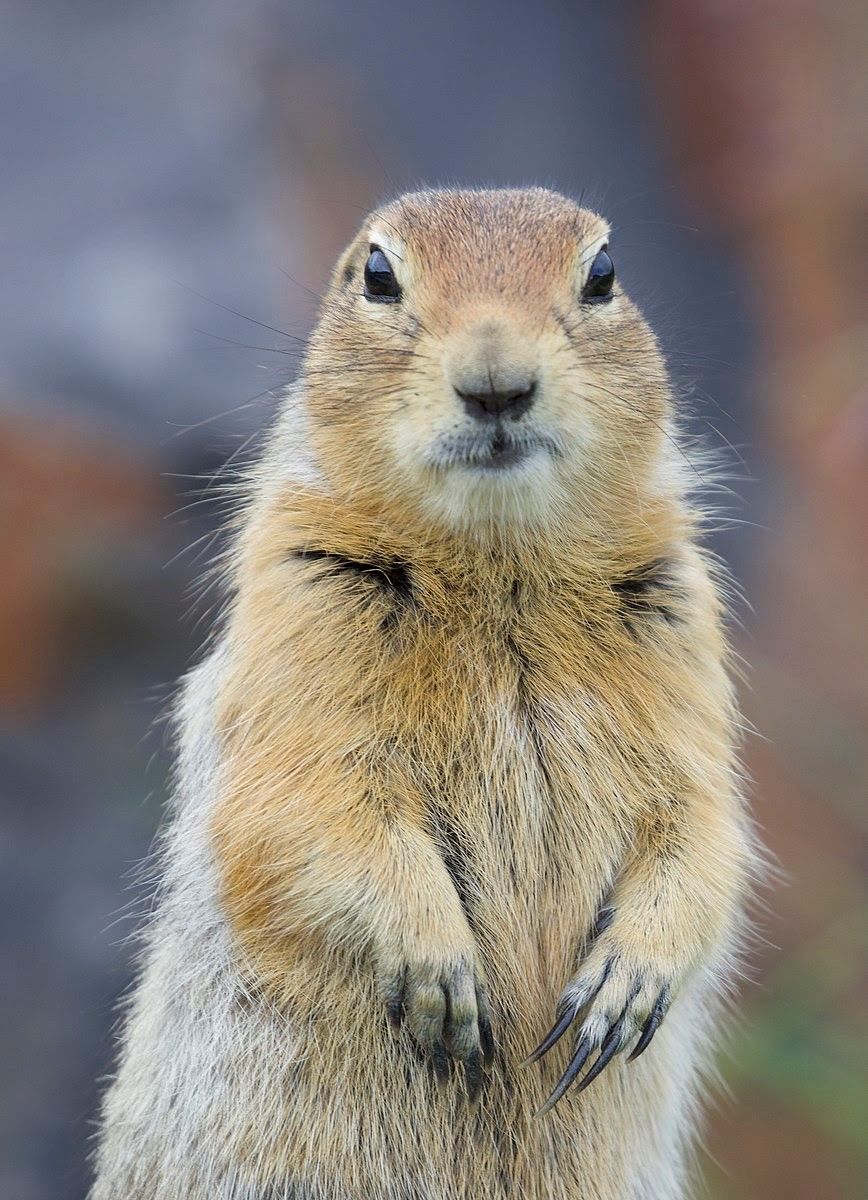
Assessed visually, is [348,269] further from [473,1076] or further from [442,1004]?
[473,1076]

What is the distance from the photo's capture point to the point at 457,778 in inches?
123

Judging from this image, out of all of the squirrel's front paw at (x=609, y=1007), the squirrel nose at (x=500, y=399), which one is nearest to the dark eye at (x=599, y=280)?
the squirrel nose at (x=500, y=399)

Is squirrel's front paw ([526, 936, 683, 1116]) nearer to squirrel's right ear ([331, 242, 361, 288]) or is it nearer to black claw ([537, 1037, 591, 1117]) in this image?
black claw ([537, 1037, 591, 1117])

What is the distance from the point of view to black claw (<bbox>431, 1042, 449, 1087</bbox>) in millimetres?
2971

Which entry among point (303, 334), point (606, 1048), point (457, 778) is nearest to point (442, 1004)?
point (606, 1048)

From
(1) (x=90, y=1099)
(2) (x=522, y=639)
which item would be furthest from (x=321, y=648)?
(1) (x=90, y=1099)

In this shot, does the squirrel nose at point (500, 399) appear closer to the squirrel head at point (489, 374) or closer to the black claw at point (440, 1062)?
Result: the squirrel head at point (489, 374)

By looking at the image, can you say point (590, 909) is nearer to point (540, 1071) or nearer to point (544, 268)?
point (540, 1071)

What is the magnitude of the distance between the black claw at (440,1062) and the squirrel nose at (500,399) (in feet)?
4.66

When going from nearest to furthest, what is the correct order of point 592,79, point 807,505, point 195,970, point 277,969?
point 277,969 < point 195,970 < point 807,505 < point 592,79

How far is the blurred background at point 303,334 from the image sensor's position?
638 cm

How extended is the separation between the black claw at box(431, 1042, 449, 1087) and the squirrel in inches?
0.7

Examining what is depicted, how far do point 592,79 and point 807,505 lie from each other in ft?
10.5

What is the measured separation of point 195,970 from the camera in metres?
3.46
